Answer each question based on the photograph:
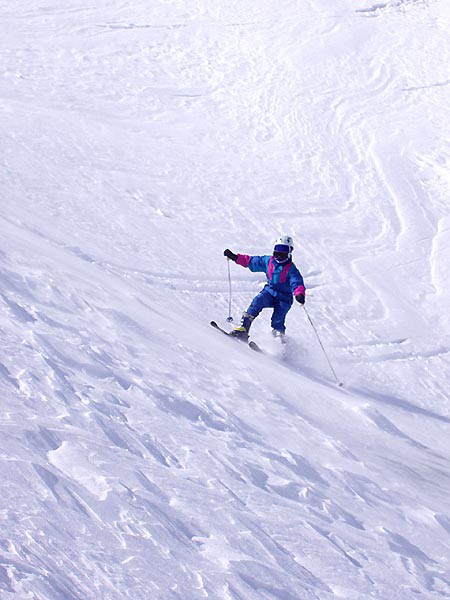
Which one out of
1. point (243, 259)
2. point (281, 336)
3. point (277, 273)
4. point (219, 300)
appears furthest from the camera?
point (219, 300)

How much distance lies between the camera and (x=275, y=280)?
9625mm

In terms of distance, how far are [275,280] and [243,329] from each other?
0.68 meters

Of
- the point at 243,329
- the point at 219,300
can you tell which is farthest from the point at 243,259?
the point at 219,300

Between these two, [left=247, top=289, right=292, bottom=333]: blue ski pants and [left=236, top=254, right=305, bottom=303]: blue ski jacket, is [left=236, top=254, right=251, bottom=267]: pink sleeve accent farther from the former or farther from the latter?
[left=247, top=289, right=292, bottom=333]: blue ski pants

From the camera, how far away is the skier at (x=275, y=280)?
9.44 m

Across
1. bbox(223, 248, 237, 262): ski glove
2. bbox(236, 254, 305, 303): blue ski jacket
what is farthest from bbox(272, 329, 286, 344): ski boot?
bbox(223, 248, 237, 262): ski glove

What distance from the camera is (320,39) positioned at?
72.6 ft

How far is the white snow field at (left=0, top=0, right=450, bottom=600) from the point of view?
14.5 ft

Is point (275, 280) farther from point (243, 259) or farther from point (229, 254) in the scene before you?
point (229, 254)

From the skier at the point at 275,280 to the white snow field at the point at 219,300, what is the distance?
0.41 m

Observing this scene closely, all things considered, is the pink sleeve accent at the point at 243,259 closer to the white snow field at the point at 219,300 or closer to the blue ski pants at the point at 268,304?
the blue ski pants at the point at 268,304

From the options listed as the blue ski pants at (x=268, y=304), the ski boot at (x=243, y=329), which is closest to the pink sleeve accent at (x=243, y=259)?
the blue ski pants at (x=268, y=304)

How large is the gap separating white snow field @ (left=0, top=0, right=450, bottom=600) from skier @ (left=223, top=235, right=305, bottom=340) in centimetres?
41

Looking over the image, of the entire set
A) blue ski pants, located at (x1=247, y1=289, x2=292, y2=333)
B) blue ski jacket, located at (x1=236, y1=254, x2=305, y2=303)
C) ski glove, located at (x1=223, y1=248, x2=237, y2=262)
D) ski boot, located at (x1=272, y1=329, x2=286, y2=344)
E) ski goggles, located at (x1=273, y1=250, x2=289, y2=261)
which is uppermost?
ski goggles, located at (x1=273, y1=250, x2=289, y2=261)
